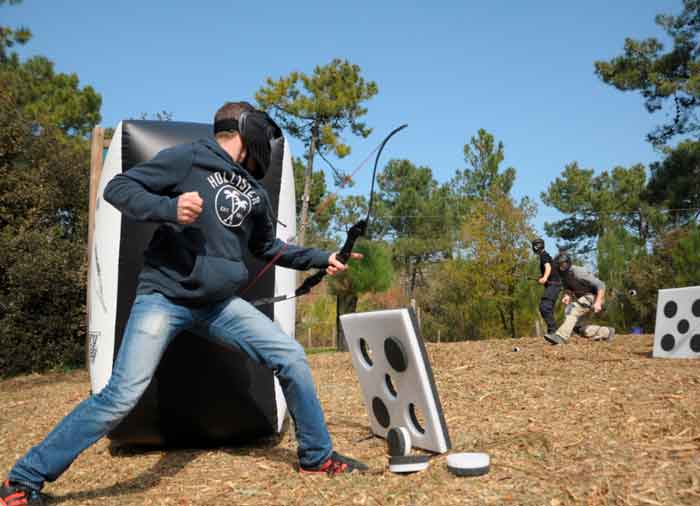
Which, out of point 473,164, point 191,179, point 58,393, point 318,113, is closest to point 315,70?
point 318,113

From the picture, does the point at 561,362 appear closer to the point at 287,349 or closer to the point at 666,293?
the point at 666,293

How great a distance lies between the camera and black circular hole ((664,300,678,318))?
8.56 metres

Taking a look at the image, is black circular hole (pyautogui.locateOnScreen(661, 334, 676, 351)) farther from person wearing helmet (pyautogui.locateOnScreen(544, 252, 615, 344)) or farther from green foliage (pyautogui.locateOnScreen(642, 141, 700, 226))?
green foliage (pyautogui.locateOnScreen(642, 141, 700, 226))

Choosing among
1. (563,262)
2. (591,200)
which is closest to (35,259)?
(563,262)

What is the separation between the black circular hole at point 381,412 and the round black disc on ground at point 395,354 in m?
0.46

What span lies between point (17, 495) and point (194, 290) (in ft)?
3.90

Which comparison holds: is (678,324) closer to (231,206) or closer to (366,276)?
(231,206)

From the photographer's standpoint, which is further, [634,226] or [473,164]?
[473,164]

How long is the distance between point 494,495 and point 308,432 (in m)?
1.00

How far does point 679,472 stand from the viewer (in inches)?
110

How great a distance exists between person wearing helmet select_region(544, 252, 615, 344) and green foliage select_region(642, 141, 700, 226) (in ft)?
37.8

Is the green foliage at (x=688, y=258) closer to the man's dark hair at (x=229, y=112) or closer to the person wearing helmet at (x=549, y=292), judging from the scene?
the person wearing helmet at (x=549, y=292)

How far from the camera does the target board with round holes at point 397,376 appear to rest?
3516mm

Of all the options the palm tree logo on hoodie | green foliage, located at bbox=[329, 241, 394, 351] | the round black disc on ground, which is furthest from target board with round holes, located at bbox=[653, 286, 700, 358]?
green foliage, located at bbox=[329, 241, 394, 351]
